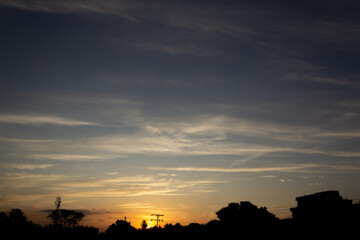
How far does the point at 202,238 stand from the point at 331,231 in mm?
19437

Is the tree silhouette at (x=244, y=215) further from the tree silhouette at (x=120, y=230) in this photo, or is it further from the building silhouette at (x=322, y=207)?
the tree silhouette at (x=120, y=230)

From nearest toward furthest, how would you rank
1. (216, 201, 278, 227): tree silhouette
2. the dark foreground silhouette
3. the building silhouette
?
the dark foreground silhouette, the building silhouette, (216, 201, 278, 227): tree silhouette

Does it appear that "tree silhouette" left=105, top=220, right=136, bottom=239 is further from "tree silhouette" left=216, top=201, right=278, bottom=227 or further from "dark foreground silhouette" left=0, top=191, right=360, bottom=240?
"tree silhouette" left=216, top=201, right=278, bottom=227

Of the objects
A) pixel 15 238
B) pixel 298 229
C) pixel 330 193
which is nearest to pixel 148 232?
pixel 15 238

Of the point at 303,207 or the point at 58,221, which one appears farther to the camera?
the point at 58,221

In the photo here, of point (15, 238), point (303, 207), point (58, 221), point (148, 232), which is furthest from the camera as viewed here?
point (58, 221)

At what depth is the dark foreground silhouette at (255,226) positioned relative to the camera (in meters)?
38.7

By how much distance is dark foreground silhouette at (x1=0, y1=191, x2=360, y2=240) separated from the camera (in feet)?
127

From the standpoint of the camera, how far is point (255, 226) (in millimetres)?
52625

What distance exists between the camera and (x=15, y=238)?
133 feet

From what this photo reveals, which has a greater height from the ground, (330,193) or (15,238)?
(330,193)

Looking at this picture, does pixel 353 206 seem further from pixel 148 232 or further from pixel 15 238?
pixel 15 238

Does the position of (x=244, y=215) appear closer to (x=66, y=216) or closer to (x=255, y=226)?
(x=255, y=226)

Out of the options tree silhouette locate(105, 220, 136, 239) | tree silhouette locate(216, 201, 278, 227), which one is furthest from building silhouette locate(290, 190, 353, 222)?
tree silhouette locate(105, 220, 136, 239)
